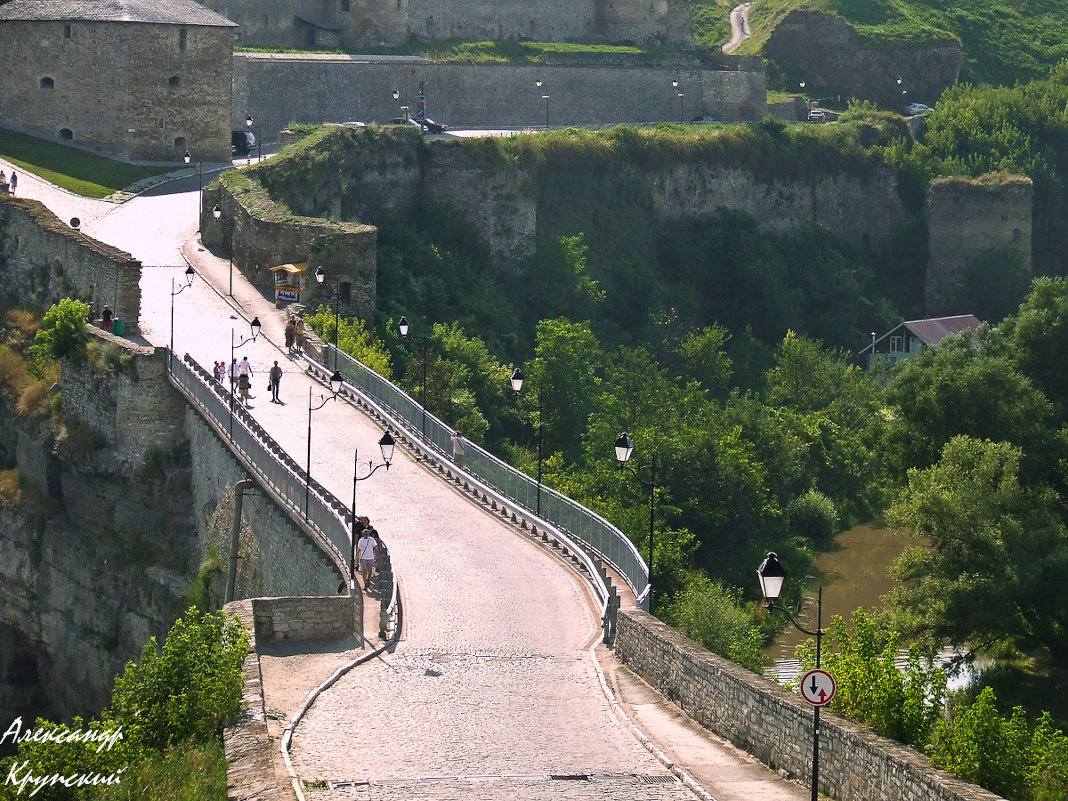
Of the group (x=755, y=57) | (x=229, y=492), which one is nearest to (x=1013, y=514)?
(x=229, y=492)

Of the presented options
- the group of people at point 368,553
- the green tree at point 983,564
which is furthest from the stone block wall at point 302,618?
the green tree at point 983,564

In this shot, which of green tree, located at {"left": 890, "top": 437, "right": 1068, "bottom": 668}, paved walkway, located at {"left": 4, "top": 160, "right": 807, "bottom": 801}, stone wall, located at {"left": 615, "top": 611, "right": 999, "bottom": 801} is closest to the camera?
stone wall, located at {"left": 615, "top": 611, "right": 999, "bottom": 801}

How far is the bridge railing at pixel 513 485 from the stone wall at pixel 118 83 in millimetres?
21095

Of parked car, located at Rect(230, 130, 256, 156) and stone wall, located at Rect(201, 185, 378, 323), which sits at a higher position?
parked car, located at Rect(230, 130, 256, 156)

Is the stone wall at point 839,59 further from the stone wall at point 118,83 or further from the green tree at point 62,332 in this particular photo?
the green tree at point 62,332

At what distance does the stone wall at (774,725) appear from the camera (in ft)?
68.1

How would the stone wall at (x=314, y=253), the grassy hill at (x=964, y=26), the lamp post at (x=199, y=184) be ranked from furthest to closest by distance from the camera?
the grassy hill at (x=964, y=26)
the lamp post at (x=199, y=184)
the stone wall at (x=314, y=253)

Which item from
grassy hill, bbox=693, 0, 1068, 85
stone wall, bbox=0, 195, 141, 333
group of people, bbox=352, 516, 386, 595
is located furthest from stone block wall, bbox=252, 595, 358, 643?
grassy hill, bbox=693, 0, 1068, 85

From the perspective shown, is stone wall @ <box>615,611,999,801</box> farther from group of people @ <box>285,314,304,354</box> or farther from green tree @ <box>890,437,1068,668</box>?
group of people @ <box>285,314,304,354</box>

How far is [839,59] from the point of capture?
96.4 meters

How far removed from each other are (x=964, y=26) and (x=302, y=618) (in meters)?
84.6

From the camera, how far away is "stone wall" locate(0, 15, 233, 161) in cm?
6103

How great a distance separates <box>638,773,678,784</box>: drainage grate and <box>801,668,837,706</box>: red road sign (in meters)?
1.79

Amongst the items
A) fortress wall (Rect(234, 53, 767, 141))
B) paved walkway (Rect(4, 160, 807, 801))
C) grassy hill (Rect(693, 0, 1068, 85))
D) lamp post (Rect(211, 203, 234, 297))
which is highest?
grassy hill (Rect(693, 0, 1068, 85))
